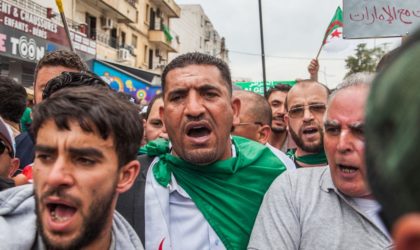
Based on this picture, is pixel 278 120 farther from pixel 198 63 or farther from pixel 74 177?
pixel 74 177

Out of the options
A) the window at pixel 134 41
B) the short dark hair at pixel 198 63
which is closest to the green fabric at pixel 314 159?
the short dark hair at pixel 198 63

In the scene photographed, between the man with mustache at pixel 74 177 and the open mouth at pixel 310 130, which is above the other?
the open mouth at pixel 310 130

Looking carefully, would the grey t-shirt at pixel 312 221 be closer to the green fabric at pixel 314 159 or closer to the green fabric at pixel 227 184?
the green fabric at pixel 227 184

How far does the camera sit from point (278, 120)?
4.90 meters

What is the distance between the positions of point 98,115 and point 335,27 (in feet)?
15.8

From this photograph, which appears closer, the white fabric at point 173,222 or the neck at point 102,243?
the neck at point 102,243

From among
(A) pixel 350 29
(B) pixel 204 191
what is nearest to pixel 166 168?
(B) pixel 204 191

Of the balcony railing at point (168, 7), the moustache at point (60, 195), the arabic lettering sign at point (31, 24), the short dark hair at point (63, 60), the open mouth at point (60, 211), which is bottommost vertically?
the open mouth at point (60, 211)

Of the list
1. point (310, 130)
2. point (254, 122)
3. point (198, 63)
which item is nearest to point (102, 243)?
point (198, 63)

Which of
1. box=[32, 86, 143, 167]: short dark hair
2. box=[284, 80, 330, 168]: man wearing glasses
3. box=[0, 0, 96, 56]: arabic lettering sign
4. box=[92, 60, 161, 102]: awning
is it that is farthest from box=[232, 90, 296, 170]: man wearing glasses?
box=[0, 0, 96, 56]: arabic lettering sign

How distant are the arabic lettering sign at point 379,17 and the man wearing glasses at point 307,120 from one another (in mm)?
891

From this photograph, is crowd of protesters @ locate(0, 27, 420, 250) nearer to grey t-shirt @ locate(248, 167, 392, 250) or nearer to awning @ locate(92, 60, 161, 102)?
grey t-shirt @ locate(248, 167, 392, 250)

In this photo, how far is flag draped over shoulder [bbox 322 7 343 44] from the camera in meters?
5.93

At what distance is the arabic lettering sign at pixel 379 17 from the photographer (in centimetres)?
418
